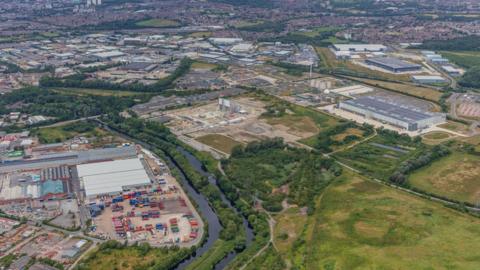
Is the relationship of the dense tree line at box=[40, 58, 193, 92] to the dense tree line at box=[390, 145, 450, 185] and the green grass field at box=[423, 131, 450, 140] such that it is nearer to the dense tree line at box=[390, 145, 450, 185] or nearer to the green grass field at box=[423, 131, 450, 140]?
the green grass field at box=[423, 131, 450, 140]

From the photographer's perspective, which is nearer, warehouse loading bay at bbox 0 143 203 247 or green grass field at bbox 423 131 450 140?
warehouse loading bay at bbox 0 143 203 247

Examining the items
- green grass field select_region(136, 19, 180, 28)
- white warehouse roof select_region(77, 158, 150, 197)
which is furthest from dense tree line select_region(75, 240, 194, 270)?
green grass field select_region(136, 19, 180, 28)

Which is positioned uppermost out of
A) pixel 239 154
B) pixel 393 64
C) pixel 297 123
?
pixel 393 64

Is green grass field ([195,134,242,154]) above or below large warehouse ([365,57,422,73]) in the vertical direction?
below

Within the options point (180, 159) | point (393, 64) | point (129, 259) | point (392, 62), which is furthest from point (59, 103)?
point (392, 62)

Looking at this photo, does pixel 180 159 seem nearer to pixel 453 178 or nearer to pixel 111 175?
pixel 111 175

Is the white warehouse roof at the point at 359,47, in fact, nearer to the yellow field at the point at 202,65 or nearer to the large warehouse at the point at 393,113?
the yellow field at the point at 202,65
